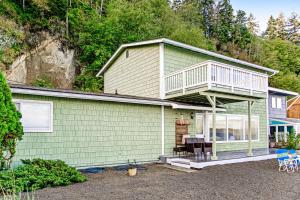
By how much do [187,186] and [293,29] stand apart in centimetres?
6265

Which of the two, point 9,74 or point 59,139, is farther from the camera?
point 9,74

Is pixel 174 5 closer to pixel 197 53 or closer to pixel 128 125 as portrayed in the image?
pixel 197 53

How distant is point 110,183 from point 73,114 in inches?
130

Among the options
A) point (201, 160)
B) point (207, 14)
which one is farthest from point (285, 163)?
point (207, 14)

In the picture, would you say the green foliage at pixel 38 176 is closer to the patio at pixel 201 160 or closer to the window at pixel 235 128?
the patio at pixel 201 160

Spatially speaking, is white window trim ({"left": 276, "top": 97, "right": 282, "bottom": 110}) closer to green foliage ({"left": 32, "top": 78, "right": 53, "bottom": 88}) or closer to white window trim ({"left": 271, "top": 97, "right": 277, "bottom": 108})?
white window trim ({"left": 271, "top": 97, "right": 277, "bottom": 108})

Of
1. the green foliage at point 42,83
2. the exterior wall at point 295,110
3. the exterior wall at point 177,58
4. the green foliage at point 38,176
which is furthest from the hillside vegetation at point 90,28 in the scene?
Result: the green foliage at point 38,176

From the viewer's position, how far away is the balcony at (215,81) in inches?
484

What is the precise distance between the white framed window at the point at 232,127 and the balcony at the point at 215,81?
275cm

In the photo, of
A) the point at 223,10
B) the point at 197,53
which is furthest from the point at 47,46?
the point at 223,10

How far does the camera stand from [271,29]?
62.6 m

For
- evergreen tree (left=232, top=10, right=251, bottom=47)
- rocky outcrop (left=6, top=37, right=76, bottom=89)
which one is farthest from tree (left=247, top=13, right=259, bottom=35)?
rocky outcrop (left=6, top=37, right=76, bottom=89)

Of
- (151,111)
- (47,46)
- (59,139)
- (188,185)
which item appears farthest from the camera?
(47,46)

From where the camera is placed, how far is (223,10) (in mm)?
50781
